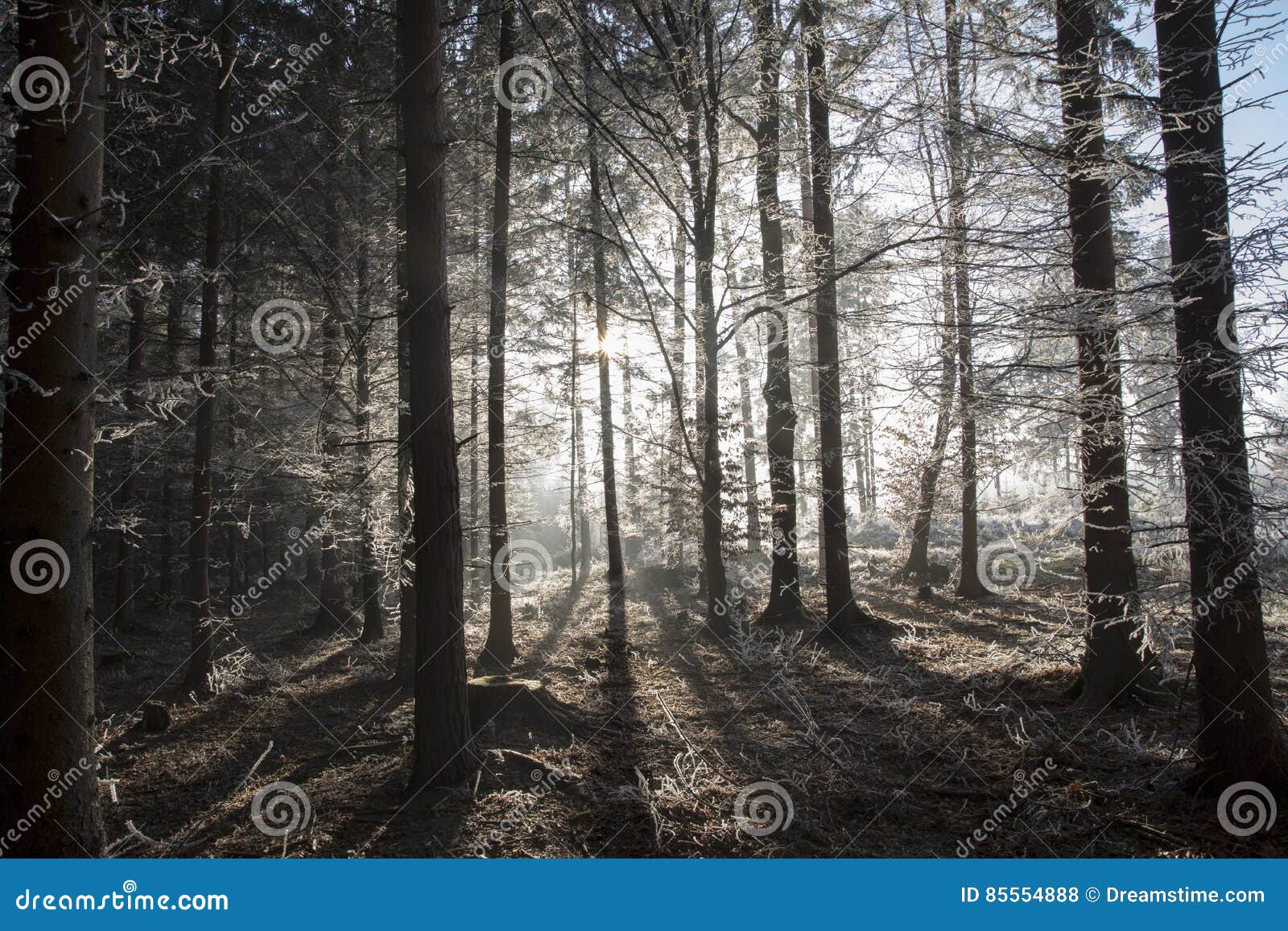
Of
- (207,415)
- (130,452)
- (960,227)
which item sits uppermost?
(960,227)

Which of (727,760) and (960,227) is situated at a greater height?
(960,227)

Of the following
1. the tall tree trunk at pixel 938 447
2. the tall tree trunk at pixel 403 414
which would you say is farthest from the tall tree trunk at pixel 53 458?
the tall tree trunk at pixel 938 447

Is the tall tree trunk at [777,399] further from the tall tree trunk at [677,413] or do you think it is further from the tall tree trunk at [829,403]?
the tall tree trunk at [677,413]

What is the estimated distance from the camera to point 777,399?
12.4m

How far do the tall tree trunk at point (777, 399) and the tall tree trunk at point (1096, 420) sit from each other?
4.67m

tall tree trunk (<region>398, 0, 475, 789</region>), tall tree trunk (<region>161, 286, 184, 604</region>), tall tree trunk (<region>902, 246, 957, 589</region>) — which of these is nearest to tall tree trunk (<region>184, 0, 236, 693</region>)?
tall tree trunk (<region>161, 286, 184, 604</region>)

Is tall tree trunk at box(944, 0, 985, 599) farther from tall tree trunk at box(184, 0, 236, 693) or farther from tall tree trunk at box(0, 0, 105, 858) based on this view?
tall tree trunk at box(184, 0, 236, 693)

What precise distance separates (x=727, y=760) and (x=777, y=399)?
7328 millimetres

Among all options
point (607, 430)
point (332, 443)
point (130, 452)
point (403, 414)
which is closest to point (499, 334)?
point (403, 414)

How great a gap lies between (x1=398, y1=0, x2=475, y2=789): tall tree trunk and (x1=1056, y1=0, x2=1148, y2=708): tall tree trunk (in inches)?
219

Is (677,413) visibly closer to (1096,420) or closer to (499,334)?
(499,334)

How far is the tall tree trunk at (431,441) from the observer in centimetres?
607

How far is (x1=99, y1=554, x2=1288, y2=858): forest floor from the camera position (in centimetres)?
489

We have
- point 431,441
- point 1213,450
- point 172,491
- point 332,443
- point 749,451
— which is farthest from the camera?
point 172,491
